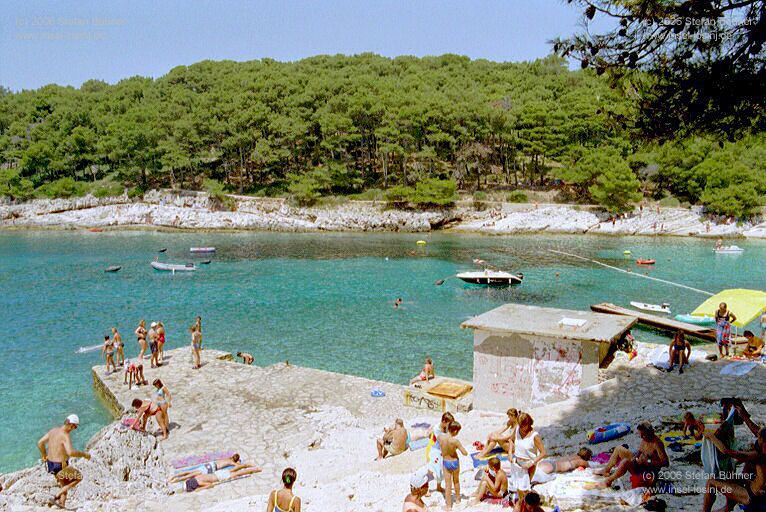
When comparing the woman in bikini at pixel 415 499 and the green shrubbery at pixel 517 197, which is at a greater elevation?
the green shrubbery at pixel 517 197

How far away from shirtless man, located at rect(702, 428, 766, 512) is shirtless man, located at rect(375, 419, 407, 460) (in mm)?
6364

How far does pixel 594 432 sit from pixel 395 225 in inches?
2329

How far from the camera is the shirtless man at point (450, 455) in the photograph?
845cm

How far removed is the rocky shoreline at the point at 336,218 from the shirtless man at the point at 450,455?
192ft

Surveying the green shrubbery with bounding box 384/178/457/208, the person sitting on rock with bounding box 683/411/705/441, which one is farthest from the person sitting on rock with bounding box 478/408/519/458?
the green shrubbery with bounding box 384/178/457/208

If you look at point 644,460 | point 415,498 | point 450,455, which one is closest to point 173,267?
point 450,455

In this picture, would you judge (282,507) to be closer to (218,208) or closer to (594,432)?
(594,432)

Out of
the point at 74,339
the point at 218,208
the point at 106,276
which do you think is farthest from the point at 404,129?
A: the point at 74,339

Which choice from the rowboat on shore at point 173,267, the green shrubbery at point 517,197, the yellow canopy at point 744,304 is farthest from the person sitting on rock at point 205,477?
the green shrubbery at point 517,197

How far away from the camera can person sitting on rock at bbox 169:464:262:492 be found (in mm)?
11500

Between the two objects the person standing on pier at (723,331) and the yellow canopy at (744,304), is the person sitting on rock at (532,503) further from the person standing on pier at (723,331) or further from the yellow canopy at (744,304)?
the yellow canopy at (744,304)

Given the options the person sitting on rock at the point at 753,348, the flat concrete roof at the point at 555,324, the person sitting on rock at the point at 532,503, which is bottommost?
the person sitting on rock at the point at 753,348

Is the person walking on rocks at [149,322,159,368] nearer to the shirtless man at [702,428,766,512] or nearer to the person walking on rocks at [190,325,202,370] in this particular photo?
the person walking on rocks at [190,325,202,370]

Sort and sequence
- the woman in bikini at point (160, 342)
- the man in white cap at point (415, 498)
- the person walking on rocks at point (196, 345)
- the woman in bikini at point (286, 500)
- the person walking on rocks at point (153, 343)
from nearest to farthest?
1. the man in white cap at point (415, 498)
2. the woman in bikini at point (286, 500)
3. the person walking on rocks at point (196, 345)
4. the person walking on rocks at point (153, 343)
5. the woman in bikini at point (160, 342)
